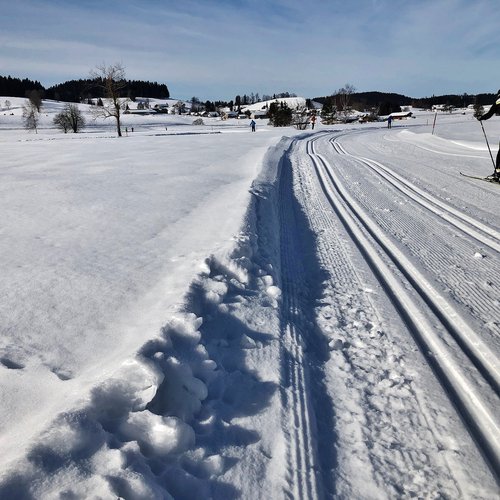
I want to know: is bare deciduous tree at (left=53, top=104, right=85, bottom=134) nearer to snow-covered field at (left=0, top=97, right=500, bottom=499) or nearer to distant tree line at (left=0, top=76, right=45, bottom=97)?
snow-covered field at (left=0, top=97, right=500, bottom=499)

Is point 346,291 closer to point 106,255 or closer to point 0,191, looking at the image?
point 106,255

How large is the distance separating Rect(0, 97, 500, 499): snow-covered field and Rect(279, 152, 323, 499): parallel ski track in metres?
0.01

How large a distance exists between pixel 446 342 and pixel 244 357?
1658mm

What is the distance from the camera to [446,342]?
303cm

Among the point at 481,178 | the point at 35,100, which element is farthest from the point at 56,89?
the point at 481,178

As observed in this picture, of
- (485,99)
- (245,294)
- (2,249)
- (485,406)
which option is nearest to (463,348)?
(485,406)

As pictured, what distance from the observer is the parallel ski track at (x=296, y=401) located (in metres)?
1.94

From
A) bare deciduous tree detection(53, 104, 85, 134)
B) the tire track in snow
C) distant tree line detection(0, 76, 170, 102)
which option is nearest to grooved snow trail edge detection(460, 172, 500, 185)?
the tire track in snow

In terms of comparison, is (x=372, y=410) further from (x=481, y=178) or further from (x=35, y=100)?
(x=35, y=100)

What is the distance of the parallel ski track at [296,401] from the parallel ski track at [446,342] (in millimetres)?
970

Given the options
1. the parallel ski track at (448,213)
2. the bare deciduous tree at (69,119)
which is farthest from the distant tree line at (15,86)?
the parallel ski track at (448,213)

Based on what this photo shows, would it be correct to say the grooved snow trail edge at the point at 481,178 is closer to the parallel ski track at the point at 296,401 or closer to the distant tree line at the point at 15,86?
the parallel ski track at the point at 296,401

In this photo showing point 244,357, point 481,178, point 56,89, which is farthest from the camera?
point 56,89

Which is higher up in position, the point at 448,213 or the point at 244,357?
the point at 448,213
